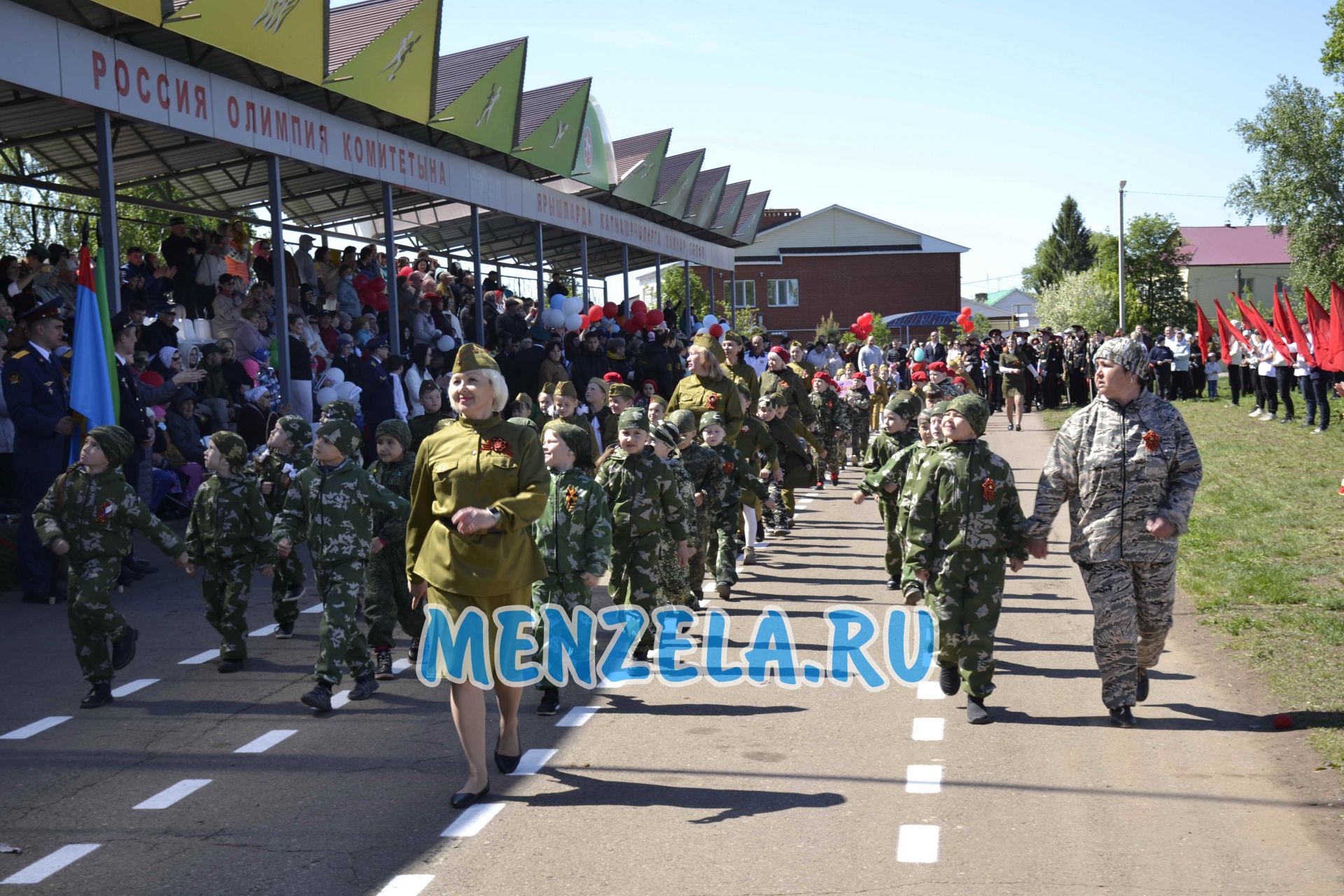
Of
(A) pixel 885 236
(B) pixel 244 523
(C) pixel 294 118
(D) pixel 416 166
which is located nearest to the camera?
(B) pixel 244 523

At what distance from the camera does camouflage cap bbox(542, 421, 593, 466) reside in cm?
825

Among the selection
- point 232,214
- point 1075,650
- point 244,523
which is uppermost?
point 232,214

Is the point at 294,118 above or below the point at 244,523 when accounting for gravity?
above

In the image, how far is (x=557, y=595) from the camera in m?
8.09

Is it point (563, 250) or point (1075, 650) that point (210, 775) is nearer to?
point (1075, 650)

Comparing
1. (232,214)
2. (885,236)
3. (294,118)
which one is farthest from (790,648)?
(885,236)

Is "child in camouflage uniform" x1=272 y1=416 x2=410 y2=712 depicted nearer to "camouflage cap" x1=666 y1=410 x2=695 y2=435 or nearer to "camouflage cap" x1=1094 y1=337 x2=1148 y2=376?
"camouflage cap" x1=666 y1=410 x2=695 y2=435

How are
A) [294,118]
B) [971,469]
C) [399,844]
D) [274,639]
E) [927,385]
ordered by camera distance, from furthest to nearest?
[294,118] → [927,385] → [274,639] → [971,469] → [399,844]

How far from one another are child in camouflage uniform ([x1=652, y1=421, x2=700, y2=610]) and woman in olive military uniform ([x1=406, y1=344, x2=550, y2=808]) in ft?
8.67

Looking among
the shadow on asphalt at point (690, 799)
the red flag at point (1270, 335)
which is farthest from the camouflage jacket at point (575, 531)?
the red flag at point (1270, 335)

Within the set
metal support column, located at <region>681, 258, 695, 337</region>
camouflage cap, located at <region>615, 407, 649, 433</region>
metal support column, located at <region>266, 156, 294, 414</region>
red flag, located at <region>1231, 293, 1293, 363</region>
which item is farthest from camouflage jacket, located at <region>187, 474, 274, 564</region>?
metal support column, located at <region>681, 258, 695, 337</region>

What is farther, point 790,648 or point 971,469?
point 790,648

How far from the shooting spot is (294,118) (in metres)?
17.3

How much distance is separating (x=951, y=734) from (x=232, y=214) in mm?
17081
